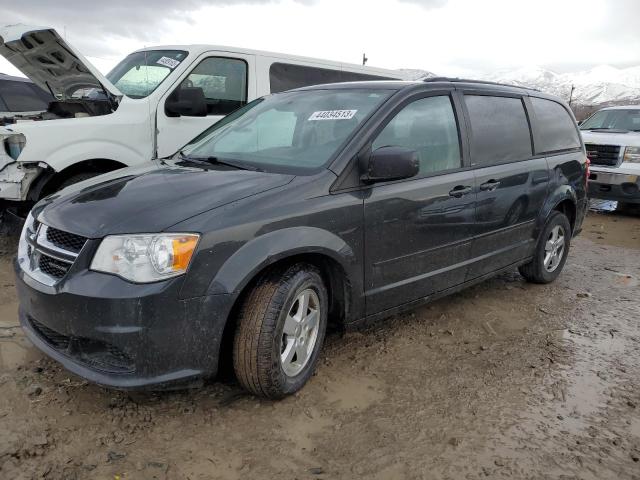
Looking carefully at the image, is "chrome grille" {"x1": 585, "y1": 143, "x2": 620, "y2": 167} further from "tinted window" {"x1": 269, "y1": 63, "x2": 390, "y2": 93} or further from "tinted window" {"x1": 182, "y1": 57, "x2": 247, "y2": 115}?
"tinted window" {"x1": 182, "y1": 57, "x2": 247, "y2": 115}

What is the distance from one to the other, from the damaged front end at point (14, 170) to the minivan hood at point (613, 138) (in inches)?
328

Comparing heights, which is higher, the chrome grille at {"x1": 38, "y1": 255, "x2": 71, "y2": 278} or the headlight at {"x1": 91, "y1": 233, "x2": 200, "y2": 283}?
the headlight at {"x1": 91, "y1": 233, "x2": 200, "y2": 283}

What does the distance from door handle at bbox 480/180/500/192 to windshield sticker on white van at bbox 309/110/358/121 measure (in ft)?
3.69

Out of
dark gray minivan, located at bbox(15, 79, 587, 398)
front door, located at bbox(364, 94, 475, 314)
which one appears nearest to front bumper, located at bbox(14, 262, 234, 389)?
dark gray minivan, located at bbox(15, 79, 587, 398)

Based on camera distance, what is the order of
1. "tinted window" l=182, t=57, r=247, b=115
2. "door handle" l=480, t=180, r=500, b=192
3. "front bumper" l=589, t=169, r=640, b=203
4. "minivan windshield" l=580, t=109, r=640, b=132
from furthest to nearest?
1. "minivan windshield" l=580, t=109, r=640, b=132
2. "front bumper" l=589, t=169, r=640, b=203
3. "tinted window" l=182, t=57, r=247, b=115
4. "door handle" l=480, t=180, r=500, b=192

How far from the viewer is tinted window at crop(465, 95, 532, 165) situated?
12.5 feet

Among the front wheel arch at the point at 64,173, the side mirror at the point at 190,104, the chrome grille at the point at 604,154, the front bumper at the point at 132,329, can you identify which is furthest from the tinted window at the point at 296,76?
the chrome grille at the point at 604,154

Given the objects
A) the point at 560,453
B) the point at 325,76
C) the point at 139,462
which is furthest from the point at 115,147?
the point at 560,453

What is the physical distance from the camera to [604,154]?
8844 millimetres

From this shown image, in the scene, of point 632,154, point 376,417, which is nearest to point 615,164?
point 632,154

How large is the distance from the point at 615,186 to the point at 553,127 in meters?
4.54

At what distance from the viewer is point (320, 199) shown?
2.81 metres

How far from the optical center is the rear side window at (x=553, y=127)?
4.59 meters

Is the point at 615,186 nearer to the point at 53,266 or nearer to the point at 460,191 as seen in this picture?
the point at 460,191
